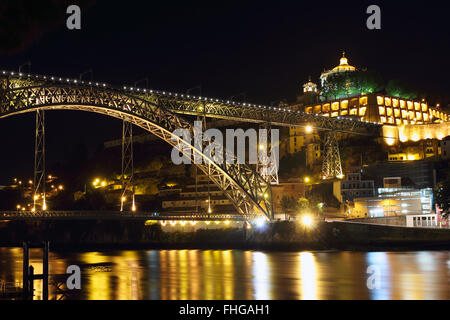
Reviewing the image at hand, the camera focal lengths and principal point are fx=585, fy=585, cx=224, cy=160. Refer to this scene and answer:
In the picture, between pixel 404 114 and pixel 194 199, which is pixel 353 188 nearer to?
pixel 194 199

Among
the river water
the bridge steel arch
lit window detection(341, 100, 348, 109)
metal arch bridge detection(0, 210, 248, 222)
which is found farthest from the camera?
lit window detection(341, 100, 348, 109)

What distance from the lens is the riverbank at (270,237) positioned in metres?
52.8

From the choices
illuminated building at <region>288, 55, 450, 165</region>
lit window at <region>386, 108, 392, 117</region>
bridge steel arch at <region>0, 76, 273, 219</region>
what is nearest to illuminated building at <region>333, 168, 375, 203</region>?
illuminated building at <region>288, 55, 450, 165</region>

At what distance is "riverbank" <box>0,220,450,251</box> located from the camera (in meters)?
52.8

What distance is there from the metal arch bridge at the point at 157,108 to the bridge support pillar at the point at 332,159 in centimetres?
475

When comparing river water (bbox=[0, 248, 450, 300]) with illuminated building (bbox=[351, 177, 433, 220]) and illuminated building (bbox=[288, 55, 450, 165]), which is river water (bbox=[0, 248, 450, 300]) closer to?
illuminated building (bbox=[351, 177, 433, 220])

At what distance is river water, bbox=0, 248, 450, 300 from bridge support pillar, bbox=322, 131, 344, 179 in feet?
88.6

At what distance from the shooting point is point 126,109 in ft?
155

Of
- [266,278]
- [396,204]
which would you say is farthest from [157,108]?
[396,204]

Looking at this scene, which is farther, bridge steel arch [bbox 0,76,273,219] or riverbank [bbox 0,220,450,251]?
riverbank [bbox 0,220,450,251]

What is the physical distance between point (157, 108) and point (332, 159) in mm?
28255

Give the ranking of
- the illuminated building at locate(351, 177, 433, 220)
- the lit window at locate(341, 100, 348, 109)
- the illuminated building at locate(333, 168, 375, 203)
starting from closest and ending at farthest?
the illuminated building at locate(351, 177, 433, 220)
the illuminated building at locate(333, 168, 375, 203)
the lit window at locate(341, 100, 348, 109)
